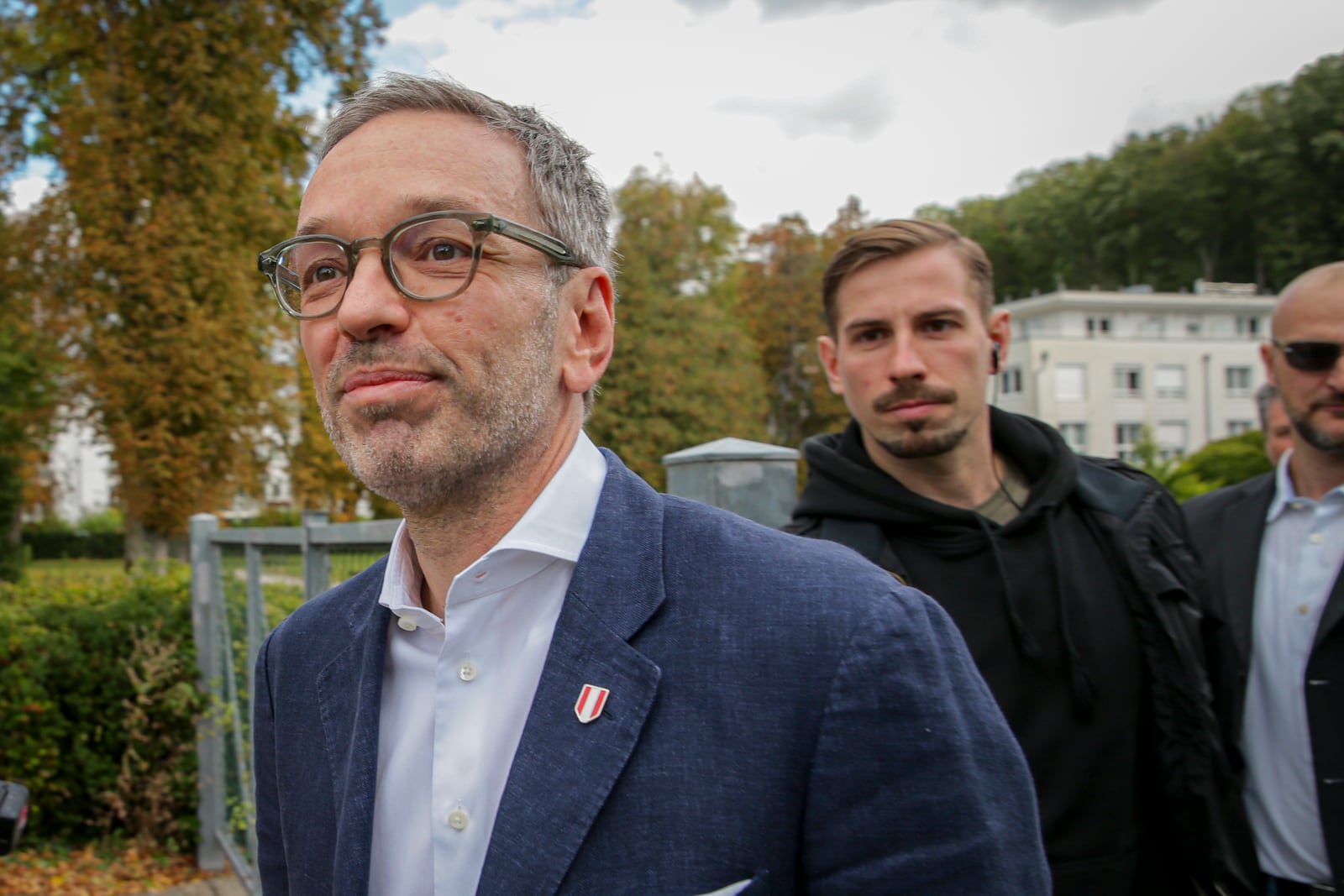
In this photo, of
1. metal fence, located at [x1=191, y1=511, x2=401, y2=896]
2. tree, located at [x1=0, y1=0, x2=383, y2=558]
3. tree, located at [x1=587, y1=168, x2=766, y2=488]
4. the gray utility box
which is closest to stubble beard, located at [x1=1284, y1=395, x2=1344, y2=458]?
the gray utility box

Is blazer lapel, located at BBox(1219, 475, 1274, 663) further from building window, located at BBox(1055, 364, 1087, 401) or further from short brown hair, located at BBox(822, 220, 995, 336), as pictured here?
building window, located at BBox(1055, 364, 1087, 401)

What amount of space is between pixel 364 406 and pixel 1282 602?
2.15m

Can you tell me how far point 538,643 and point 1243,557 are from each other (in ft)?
6.33

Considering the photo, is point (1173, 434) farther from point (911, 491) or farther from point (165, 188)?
point (911, 491)

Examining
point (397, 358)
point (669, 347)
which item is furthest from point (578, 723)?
point (669, 347)

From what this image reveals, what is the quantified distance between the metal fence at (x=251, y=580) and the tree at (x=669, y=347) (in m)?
22.2

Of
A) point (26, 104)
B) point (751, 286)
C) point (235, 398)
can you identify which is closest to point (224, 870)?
point (235, 398)

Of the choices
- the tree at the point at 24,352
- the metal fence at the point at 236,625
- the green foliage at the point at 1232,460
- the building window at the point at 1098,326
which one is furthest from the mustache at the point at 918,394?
the building window at the point at 1098,326

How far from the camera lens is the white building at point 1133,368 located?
53375mm

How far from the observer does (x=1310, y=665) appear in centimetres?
237

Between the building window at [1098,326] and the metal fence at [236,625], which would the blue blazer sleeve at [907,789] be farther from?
the building window at [1098,326]

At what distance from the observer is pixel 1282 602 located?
2533 mm

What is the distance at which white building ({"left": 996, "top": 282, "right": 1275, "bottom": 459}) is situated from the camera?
175 feet

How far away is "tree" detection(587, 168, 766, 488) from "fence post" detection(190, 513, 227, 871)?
21989 millimetres
